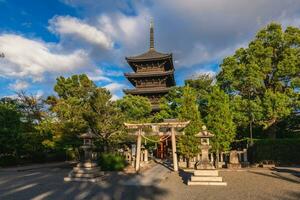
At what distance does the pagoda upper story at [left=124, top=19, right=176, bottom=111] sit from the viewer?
3881cm

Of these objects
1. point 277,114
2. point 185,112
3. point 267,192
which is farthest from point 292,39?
point 267,192

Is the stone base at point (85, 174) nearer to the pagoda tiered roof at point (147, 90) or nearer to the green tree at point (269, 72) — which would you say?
the green tree at point (269, 72)

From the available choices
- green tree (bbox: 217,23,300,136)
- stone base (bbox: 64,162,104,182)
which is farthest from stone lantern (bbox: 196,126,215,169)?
green tree (bbox: 217,23,300,136)

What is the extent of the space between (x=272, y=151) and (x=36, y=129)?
67.7 ft

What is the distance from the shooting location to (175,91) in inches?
1315

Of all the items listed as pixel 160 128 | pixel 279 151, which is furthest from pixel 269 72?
pixel 160 128

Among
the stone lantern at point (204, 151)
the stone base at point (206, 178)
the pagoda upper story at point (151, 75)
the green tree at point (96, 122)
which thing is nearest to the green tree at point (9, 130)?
the green tree at point (96, 122)

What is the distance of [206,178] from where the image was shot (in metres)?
12.3

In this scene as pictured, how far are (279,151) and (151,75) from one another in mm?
21766

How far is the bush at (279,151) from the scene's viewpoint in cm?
2092

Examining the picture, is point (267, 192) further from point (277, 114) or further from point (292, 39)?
point (292, 39)

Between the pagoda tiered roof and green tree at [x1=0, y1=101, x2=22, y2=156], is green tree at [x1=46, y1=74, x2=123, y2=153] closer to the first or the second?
green tree at [x1=0, y1=101, x2=22, y2=156]

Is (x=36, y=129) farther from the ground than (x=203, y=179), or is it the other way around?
(x=36, y=129)

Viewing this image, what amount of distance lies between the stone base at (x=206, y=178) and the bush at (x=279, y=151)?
35.1 feet
